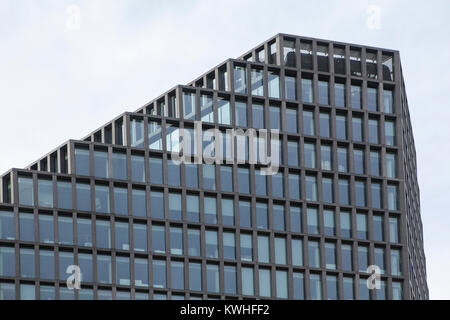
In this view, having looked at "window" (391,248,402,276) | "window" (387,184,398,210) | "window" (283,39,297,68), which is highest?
"window" (283,39,297,68)

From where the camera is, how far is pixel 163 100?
125 meters

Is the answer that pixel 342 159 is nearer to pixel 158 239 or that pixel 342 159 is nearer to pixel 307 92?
pixel 307 92

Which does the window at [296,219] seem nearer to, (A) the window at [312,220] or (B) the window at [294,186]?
(A) the window at [312,220]

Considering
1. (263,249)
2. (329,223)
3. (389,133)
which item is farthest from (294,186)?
(389,133)

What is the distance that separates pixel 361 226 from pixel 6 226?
30.4 meters

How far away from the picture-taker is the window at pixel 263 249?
12444 centimetres

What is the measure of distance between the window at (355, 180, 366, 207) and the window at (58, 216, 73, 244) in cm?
2492

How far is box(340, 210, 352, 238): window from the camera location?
127 meters

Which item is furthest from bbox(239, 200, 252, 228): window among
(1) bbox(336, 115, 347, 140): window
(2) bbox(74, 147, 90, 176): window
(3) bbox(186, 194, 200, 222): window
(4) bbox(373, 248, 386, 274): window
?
(2) bbox(74, 147, 90, 176): window

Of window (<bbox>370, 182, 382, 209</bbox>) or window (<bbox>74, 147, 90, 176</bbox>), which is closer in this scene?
window (<bbox>74, 147, 90, 176</bbox>)

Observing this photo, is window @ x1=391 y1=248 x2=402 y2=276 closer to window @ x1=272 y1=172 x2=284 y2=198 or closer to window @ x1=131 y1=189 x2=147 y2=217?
window @ x1=272 y1=172 x2=284 y2=198

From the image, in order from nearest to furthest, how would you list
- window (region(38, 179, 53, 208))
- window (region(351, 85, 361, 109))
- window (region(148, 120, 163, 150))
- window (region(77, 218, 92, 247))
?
window (region(38, 179, 53, 208)) < window (region(77, 218, 92, 247)) < window (region(148, 120, 163, 150)) < window (region(351, 85, 361, 109))

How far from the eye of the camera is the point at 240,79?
4975 inches
